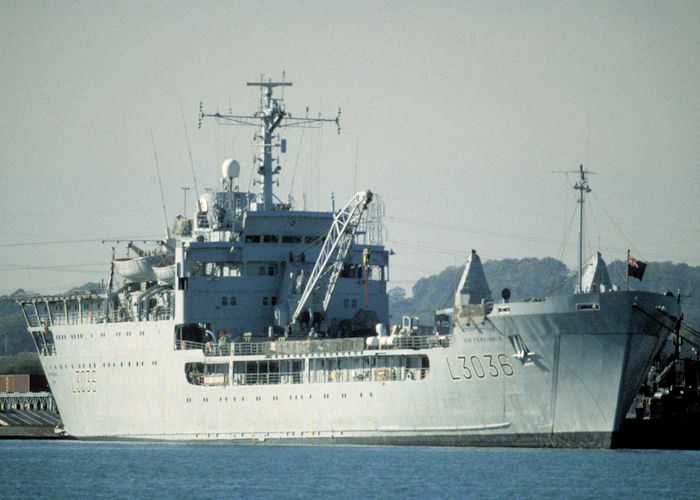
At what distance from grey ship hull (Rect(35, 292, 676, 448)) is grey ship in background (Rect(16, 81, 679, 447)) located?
5 centimetres

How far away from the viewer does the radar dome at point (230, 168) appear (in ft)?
198

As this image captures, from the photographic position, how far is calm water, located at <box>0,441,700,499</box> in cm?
4053

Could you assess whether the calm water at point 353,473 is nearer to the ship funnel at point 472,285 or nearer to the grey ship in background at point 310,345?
the grey ship in background at point 310,345

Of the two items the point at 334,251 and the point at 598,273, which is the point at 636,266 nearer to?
the point at 598,273

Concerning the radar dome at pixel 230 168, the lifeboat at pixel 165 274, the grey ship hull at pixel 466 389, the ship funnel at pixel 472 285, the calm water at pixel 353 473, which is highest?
the radar dome at pixel 230 168

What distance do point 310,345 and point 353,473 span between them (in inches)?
384

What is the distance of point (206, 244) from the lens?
188 ft

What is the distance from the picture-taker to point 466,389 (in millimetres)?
48688

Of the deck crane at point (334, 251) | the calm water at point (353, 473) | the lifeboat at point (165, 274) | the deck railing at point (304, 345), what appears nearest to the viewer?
the calm water at point (353, 473)

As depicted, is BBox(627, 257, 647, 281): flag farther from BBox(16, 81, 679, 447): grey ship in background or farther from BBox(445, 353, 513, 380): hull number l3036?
BBox(445, 353, 513, 380): hull number l3036

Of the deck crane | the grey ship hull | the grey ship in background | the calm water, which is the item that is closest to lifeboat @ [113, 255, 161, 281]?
the grey ship in background

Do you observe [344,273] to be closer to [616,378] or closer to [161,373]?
[161,373]

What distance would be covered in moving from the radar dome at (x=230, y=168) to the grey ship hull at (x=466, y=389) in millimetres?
7758

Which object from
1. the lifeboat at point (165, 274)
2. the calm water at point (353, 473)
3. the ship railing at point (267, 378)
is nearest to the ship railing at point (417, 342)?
the calm water at point (353, 473)
